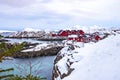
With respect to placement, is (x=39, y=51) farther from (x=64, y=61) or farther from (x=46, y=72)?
(x=64, y=61)

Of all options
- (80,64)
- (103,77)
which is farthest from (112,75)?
(80,64)

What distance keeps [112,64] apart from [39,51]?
2299 inches

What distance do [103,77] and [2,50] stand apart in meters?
10.3

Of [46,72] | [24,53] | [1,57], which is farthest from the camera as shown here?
[24,53]

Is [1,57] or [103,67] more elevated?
[1,57]

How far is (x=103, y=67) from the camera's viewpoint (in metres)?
15.6

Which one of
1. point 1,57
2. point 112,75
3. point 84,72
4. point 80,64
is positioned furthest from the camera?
point 80,64

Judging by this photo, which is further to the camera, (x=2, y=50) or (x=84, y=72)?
(x=84, y=72)

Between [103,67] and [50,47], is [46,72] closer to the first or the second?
[103,67]

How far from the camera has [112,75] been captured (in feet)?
43.3

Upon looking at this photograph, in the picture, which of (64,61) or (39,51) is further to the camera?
(39,51)

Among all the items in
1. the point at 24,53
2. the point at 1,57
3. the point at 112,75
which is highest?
the point at 1,57

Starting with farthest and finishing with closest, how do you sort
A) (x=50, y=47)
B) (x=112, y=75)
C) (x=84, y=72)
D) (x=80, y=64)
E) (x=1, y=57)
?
(x=50, y=47)
(x=80, y=64)
(x=84, y=72)
(x=112, y=75)
(x=1, y=57)

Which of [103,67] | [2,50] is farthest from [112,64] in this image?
[2,50]
